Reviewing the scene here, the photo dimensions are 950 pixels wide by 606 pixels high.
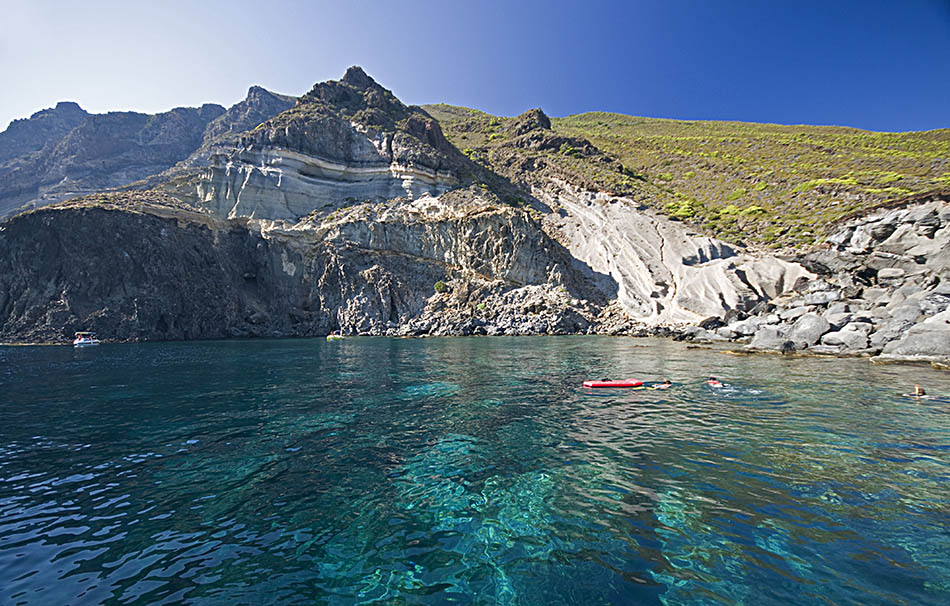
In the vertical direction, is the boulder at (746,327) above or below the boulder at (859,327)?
below

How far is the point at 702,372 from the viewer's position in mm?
25344

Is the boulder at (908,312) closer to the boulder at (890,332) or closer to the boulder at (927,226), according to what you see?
the boulder at (890,332)

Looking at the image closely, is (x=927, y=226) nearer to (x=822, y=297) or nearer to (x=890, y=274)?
(x=890, y=274)

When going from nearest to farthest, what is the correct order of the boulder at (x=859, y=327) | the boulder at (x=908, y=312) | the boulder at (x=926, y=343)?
the boulder at (x=926, y=343) < the boulder at (x=908, y=312) < the boulder at (x=859, y=327)

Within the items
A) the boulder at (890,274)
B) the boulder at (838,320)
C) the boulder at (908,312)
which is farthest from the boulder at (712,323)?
the boulder at (908,312)

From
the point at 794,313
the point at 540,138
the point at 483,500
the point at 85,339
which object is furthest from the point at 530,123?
the point at 483,500

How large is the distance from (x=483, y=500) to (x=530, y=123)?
15132 cm

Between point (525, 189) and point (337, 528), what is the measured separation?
103 metres

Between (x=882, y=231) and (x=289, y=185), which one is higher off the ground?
(x=289, y=185)

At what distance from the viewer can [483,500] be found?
8781 mm

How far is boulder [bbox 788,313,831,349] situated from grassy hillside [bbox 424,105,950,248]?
3450 centimetres

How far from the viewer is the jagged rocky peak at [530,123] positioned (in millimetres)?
140125

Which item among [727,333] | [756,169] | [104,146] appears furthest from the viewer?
[104,146]

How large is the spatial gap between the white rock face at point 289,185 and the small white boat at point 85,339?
34845 mm
